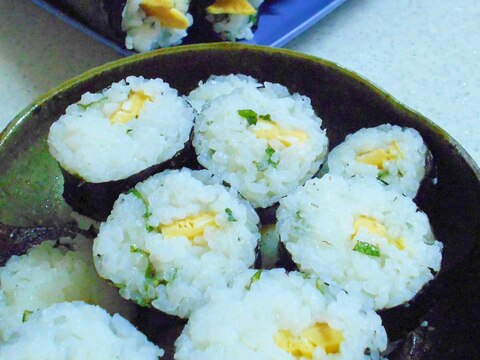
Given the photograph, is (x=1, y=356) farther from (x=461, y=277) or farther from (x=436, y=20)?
(x=436, y=20)

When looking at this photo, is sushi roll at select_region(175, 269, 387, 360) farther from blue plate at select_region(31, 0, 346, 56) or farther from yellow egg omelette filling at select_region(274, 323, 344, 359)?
blue plate at select_region(31, 0, 346, 56)

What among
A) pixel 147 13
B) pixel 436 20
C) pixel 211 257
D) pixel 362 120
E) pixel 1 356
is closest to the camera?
pixel 1 356

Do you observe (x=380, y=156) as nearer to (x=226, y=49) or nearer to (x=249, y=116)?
(x=249, y=116)

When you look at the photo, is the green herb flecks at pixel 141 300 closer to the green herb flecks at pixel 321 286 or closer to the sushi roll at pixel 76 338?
the sushi roll at pixel 76 338

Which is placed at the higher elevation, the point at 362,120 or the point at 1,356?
the point at 362,120

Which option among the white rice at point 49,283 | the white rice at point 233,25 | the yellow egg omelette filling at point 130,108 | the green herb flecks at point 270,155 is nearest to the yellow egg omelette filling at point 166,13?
the white rice at point 233,25

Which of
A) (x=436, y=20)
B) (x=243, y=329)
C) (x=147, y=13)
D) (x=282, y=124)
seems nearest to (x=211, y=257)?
(x=243, y=329)
